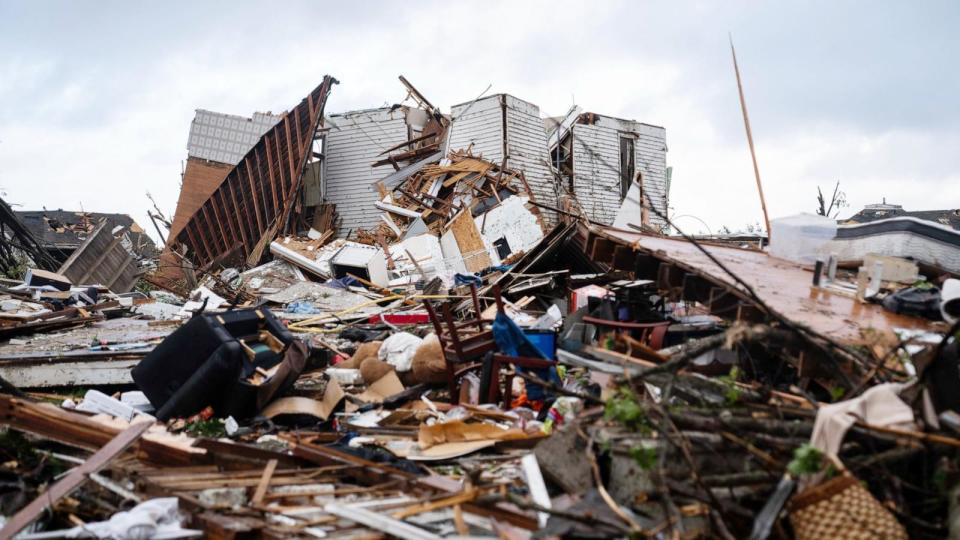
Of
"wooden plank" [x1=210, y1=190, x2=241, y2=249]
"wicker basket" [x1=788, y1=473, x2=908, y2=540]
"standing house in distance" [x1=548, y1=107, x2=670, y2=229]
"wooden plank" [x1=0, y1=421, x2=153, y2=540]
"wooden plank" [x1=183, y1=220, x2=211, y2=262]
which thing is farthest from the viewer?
"standing house in distance" [x1=548, y1=107, x2=670, y2=229]

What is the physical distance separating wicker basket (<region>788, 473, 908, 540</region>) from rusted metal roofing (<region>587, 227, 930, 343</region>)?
5.13 ft

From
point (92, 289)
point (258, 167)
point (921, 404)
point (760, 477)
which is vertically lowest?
point (92, 289)

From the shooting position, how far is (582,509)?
3.11 m

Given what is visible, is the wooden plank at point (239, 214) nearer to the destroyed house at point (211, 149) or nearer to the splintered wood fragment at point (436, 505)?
the destroyed house at point (211, 149)

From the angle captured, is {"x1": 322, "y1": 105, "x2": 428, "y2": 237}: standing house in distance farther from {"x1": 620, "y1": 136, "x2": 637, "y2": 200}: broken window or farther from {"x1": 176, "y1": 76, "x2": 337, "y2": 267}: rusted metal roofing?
{"x1": 620, "y1": 136, "x2": 637, "y2": 200}: broken window

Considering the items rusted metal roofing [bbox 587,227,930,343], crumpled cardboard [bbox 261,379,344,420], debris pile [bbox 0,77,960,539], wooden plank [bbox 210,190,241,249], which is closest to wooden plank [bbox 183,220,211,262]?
wooden plank [bbox 210,190,241,249]

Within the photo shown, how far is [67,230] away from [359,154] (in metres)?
20.1

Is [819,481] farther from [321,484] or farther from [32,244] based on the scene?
[32,244]

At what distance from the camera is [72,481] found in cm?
384

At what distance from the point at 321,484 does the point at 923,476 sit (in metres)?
3.39

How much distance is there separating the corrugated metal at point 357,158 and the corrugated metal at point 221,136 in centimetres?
266

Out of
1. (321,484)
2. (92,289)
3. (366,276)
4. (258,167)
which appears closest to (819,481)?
(321,484)

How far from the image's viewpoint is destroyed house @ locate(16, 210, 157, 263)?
29.2 m

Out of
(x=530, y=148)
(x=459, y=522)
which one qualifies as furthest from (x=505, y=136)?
(x=459, y=522)
